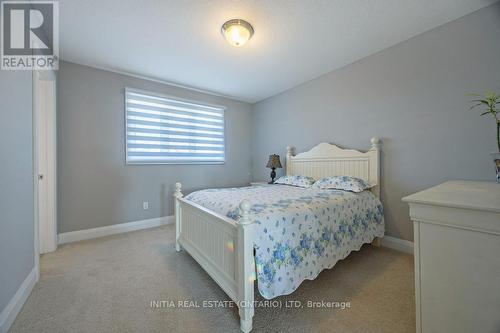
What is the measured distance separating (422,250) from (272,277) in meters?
0.84

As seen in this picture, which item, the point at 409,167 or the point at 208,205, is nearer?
the point at 208,205

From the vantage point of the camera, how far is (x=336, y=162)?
2918mm

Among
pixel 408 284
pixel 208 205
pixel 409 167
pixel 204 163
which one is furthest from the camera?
pixel 204 163

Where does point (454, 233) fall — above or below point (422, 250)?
above

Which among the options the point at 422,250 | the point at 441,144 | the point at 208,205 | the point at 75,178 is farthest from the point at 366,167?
the point at 75,178

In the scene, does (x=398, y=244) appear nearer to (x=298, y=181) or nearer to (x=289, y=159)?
(x=298, y=181)

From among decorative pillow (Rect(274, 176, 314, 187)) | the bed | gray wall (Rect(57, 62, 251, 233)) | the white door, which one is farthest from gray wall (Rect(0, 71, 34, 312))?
decorative pillow (Rect(274, 176, 314, 187))

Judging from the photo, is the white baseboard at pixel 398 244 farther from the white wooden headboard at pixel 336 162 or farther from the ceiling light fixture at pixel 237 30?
the ceiling light fixture at pixel 237 30

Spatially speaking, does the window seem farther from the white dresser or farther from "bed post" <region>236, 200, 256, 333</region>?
the white dresser

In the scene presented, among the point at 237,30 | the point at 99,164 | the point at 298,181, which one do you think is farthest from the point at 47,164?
the point at 298,181

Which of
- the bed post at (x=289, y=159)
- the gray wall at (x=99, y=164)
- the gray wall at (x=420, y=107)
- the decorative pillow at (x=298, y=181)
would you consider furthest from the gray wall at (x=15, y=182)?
the gray wall at (x=420, y=107)

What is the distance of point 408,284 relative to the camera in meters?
1.71

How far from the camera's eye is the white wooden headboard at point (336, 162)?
8.26 feet

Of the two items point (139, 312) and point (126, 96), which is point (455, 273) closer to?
point (139, 312)
